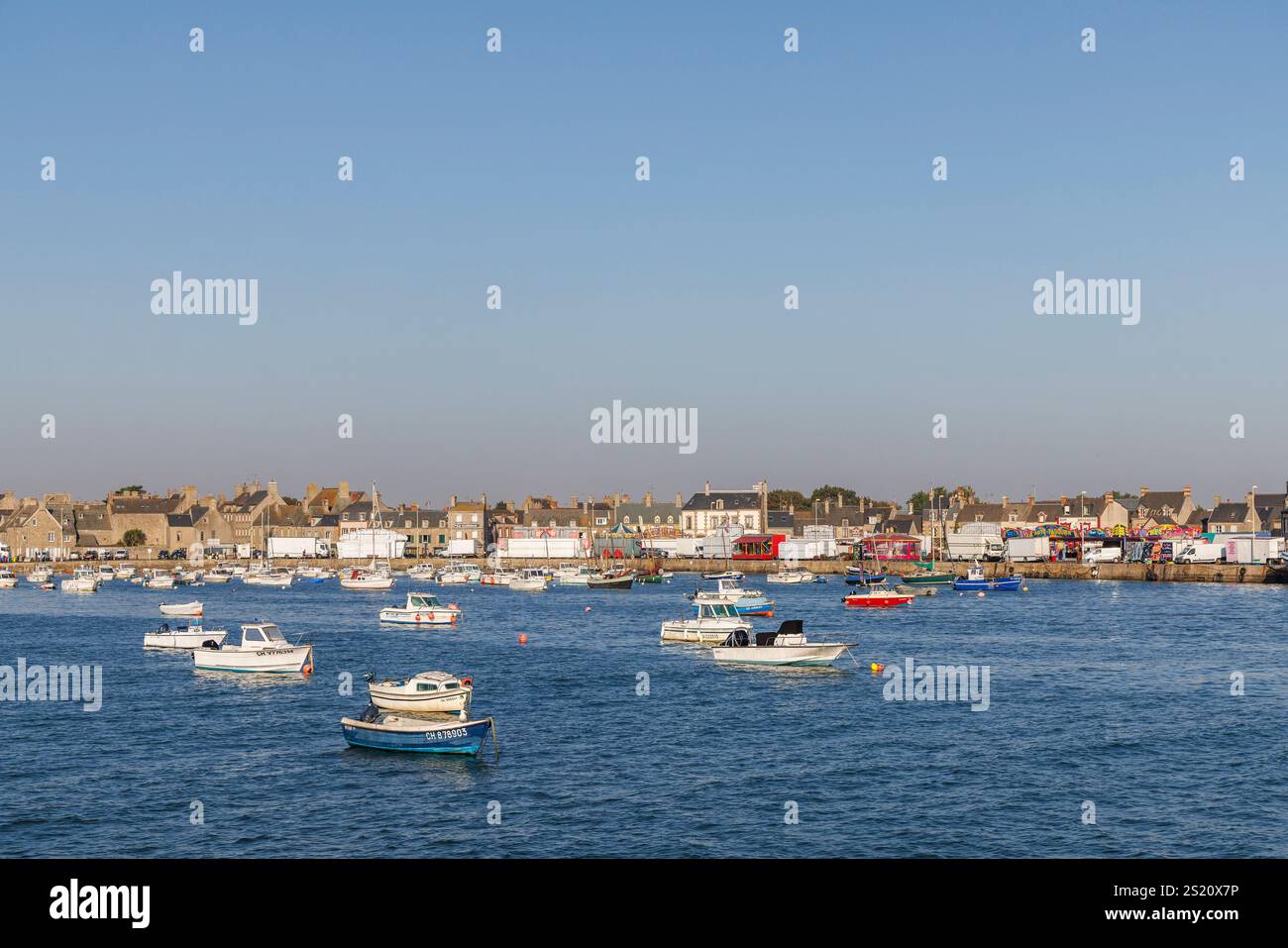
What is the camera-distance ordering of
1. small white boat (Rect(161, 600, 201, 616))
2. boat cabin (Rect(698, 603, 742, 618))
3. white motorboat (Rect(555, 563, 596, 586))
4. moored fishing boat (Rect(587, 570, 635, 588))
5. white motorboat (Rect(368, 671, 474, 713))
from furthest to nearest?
white motorboat (Rect(555, 563, 596, 586)) → moored fishing boat (Rect(587, 570, 635, 588)) → small white boat (Rect(161, 600, 201, 616)) → boat cabin (Rect(698, 603, 742, 618)) → white motorboat (Rect(368, 671, 474, 713))

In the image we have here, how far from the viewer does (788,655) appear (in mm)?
63500

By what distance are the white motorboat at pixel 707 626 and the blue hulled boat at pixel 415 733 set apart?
3538 centimetres

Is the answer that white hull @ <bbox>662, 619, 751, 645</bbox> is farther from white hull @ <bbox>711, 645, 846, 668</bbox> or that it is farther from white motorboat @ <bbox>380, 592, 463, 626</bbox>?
white motorboat @ <bbox>380, 592, 463, 626</bbox>

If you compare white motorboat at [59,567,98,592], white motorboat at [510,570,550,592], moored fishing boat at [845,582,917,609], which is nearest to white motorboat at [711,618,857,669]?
moored fishing boat at [845,582,917,609]

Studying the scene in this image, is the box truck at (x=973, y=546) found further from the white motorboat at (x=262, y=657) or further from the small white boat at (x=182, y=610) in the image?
the white motorboat at (x=262, y=657)

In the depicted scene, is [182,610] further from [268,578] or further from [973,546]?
[973,546]

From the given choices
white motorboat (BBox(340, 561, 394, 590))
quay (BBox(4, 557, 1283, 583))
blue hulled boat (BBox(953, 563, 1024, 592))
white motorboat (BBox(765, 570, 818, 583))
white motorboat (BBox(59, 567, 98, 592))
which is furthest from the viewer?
white motorboat (BBox(765, 570, 818, 583))

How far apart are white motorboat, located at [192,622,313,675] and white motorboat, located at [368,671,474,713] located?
62.5 feet

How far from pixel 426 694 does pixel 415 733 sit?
2.67m

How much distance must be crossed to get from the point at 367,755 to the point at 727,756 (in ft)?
40.1

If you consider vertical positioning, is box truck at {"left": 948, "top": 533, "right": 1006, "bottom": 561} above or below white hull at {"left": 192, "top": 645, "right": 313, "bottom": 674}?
above

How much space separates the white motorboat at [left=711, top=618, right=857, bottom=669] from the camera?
63.2 meters

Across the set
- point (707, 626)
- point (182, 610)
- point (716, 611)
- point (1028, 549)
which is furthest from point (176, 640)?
point (1028, 549)
